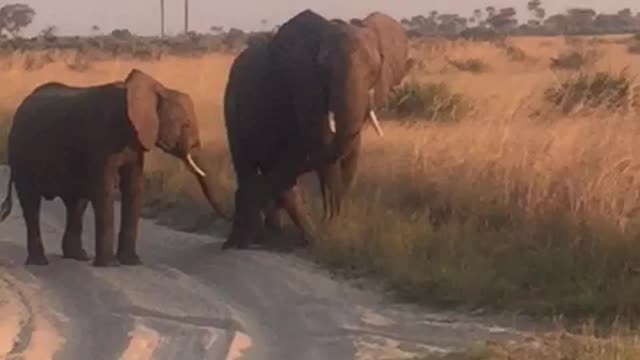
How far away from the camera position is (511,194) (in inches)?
501

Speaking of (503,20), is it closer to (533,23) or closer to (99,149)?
(533,23)

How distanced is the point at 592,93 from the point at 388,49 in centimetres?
667

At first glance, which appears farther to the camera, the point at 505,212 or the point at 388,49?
the point at 388,49

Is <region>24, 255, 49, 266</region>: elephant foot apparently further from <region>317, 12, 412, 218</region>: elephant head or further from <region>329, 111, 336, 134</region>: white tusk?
<region>329, 111, 336, 134</region>: white tusk

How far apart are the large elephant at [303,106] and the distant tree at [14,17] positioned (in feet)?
262

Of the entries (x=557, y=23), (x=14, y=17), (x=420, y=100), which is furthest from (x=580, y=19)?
(x=420, y=100)

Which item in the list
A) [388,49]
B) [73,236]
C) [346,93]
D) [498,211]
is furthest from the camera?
[388,49]

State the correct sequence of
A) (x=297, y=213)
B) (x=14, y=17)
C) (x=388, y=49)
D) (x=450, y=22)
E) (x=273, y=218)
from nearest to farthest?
(x=297, y=213)
(x=273, y=218)
(x=388, y=49)
(x=14, y=17)
(x=450, y=22)

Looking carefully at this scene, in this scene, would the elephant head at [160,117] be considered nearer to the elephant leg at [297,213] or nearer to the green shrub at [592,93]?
the elephant leg at [297,213]

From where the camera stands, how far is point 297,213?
43.4 feet

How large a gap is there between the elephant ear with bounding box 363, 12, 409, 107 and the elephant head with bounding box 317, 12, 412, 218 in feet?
0.08

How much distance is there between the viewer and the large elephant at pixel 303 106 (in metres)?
12.7

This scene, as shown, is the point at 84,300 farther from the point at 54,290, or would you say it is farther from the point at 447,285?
the point at 447,285

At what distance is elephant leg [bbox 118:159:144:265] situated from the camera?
12.8 meters
